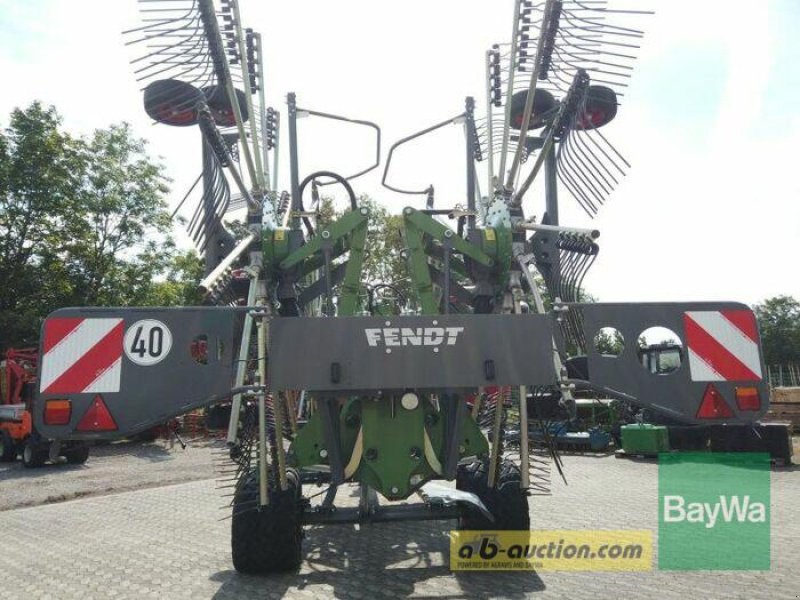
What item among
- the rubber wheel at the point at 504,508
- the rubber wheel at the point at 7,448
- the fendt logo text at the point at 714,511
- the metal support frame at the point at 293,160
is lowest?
the rubber wheel at the point at 7,448

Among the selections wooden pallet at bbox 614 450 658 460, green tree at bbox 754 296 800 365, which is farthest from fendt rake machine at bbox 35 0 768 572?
green tree at bbox 754 296 800 365

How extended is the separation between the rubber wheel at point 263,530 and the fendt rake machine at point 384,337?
1 centimetres

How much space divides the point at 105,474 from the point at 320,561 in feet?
33.5

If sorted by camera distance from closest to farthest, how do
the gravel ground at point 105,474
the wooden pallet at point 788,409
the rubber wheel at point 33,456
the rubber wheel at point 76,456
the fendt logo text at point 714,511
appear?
the fendt logo text at point 714,511 → the gravel ground at point 105,474 → the rubber wheel at point 33,456 → the rubber wheel at point 76,456 → the wooden pallet at point 788,409

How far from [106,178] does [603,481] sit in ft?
78.9

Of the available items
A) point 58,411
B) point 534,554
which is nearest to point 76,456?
point 534,554

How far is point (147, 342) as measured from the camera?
3.18 meters

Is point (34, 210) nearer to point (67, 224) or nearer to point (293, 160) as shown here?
point (67, 224)

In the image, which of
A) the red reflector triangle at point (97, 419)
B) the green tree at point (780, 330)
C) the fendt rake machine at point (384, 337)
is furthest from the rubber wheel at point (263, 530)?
the green tree at point (780, 330)

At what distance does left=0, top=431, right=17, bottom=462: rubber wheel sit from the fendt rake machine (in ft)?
Answer: 48.7

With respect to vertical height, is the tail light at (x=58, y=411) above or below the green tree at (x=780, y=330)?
below

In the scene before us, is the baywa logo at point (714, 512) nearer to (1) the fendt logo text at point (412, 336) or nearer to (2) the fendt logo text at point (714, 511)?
(2) the fendt logo text at point (714, 511)

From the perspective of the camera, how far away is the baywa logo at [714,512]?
485cm

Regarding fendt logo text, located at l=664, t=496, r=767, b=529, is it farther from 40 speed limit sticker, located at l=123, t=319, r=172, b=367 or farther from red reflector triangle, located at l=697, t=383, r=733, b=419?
40 speed limit sticker, located at l=123, t=319, r=172, b=367
